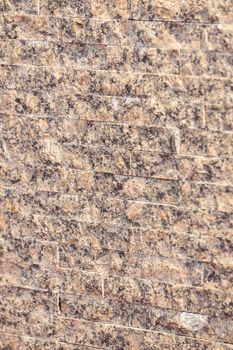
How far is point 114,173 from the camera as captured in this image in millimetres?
2127

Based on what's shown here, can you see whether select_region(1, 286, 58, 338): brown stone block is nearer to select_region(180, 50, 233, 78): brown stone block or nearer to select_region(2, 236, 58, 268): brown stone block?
select_region(2, 236, 58, 268): brown stone block

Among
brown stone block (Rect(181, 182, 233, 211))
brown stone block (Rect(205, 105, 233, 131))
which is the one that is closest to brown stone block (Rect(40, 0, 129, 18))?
brown stone block (Rect(205, 105, 233, 131))

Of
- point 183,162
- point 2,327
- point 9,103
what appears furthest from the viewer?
point 2,327

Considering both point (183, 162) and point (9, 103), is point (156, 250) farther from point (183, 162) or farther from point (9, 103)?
point (9, 103)

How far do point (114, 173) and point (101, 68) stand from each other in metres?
0.32

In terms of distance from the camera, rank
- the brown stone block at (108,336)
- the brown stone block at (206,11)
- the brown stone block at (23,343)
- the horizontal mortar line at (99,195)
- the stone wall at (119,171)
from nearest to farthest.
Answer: the brown stone block at (206,11) < the stone wall at (119,171) < the horizontal mortar line at (99,195) < the brown stone block at (108,336) < the brown stone block at (23,343)

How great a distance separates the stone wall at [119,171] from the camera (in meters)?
1.97

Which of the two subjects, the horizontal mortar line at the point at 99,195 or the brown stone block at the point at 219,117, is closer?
the brown stone block at the point at 219,117

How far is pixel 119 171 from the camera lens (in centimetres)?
212

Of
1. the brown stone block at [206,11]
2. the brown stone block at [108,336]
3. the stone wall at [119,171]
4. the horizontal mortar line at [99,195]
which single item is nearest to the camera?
the brown stone block at [206,11]

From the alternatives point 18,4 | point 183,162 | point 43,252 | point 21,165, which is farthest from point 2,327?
point 18,4

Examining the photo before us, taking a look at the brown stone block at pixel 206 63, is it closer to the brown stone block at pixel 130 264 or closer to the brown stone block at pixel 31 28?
the brown stone block at pixel 31 28

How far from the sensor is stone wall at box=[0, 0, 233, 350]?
197 centimetres

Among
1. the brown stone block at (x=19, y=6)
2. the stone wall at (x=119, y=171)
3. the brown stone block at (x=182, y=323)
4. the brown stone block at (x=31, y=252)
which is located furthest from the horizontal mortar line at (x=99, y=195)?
the brown stone block at (x=19, y=6)
